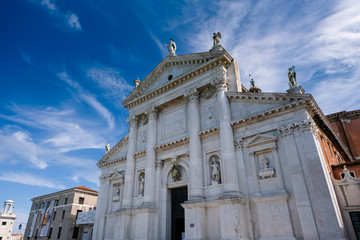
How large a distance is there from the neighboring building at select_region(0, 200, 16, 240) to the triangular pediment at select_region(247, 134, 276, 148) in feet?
220

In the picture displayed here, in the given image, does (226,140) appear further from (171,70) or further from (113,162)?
(113,162)

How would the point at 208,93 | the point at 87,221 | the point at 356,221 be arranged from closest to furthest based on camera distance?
the point at 356,221 → the point at 208,93 → the point at 87,221

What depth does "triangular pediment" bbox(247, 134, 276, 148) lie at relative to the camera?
15055 millimetres

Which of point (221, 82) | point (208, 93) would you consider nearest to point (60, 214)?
point (208, 93)

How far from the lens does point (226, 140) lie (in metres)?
16.3

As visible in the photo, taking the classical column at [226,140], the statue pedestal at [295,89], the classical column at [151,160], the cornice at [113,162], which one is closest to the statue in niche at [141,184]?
the classical column at [151,160]

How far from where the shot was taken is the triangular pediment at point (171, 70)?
64.1 ft

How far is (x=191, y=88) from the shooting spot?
65.7 feet

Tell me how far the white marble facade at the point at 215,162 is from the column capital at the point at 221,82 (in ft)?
0.25

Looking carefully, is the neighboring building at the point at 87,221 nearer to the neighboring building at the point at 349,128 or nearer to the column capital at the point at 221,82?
the column capital at the point at 221,82

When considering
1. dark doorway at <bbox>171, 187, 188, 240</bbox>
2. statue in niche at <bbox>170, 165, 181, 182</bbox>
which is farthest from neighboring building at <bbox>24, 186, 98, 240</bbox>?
statue in niche at <bbox>170, 165, 181, 182</bbox>

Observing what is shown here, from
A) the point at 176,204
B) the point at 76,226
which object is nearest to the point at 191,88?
the point at 176,204

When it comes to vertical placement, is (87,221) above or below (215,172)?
below

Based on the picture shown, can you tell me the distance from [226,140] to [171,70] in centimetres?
922
